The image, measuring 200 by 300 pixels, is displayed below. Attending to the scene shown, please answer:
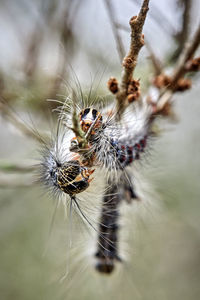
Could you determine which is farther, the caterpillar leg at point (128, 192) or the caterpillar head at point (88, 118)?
the caterpillar leg at point (128, 192)

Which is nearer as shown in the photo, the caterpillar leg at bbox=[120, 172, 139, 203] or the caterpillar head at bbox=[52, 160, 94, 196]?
the caterpillar head at bbox=[52, 160, 94, 196]

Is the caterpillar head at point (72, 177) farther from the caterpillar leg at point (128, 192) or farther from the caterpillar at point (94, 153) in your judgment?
the caterpillar leg at point (128, 192)

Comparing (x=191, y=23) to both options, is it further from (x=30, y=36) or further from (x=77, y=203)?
(x=30, y=36)

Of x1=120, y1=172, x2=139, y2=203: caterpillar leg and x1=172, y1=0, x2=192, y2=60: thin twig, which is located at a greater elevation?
x1=172, y1=0, x2=192, y2=60: thin twig

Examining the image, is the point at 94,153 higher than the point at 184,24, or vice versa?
the point at 184,24

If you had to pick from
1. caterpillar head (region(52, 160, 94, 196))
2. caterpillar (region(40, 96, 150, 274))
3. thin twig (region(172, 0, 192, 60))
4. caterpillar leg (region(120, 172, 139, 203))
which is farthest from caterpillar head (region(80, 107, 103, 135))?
thin twig (region(172, 0, 192, 60))

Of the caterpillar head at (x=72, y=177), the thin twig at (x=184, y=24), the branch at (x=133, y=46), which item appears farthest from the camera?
the thin twig at (x=184, y=24)

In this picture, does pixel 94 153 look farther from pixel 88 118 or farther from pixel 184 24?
pixel 184 24

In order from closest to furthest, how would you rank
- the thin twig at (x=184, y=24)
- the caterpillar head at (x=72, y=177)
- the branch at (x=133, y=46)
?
1. the branch at (x=133, y=46)
2. the caterpillar head at (x=72, y=177)
3. the thin twig at (x=184, y=24)

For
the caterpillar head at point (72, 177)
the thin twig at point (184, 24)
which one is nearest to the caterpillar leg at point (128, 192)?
the caterpillar head at point (72, 177)

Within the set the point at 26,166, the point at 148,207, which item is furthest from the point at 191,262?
the point at 26,166

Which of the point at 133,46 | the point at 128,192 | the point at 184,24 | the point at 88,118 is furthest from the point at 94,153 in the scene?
the point at 184,24

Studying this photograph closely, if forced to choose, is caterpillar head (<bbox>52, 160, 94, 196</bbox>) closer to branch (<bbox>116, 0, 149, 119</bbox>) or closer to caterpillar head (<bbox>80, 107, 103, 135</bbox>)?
caterpillar head (<bbox>80, 107, 103, 135</bbox>)
